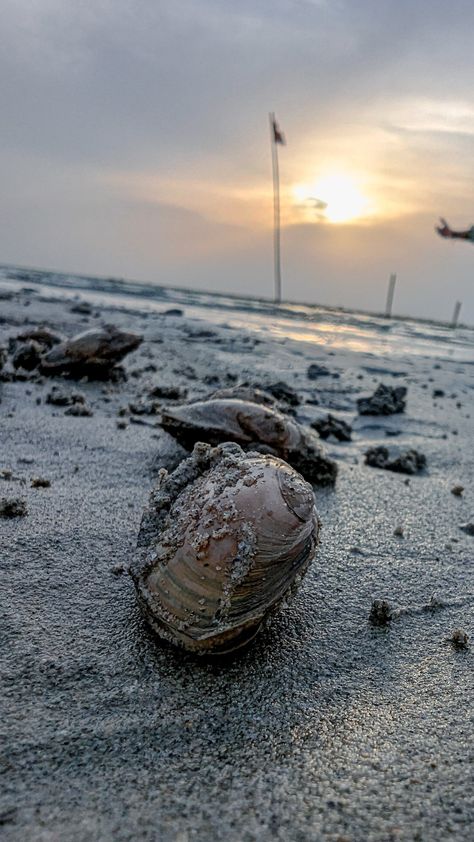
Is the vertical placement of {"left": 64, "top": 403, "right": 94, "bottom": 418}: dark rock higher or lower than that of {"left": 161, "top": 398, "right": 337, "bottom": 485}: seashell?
lower

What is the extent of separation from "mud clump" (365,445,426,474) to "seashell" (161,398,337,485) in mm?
621

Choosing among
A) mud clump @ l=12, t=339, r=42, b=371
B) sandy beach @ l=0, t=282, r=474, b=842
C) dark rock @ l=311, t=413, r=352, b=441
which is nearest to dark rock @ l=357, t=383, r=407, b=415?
dark rock @ l=311, t=413, r=352, b=441

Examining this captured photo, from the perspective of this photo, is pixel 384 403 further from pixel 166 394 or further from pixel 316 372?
pixel 316 372

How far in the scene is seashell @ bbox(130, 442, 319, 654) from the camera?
1.63 meters

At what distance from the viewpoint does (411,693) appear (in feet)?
5.41

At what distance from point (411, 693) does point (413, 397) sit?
579 cm

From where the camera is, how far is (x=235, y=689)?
5.23 feet

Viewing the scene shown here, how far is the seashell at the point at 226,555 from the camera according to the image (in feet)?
5.36

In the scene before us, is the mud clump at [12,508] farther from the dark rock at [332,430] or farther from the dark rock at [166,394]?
the dark rock at [166,394]

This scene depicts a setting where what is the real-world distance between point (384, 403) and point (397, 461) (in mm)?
→ 1877

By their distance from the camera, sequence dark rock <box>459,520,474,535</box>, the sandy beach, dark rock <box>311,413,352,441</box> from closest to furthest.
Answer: the sandy beach, dark rock <box>459,520,474,535</box>, dark rock <box>311,413,352,441</box>

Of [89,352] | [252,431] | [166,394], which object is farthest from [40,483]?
[89,352]

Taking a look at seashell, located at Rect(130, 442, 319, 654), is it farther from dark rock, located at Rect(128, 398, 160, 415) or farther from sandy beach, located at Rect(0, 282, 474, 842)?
dark rock, located at Rect(128, 398, 160, 415)

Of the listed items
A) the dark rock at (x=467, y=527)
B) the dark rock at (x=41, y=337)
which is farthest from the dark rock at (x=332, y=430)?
the dark rock at (x=41, y=337)
